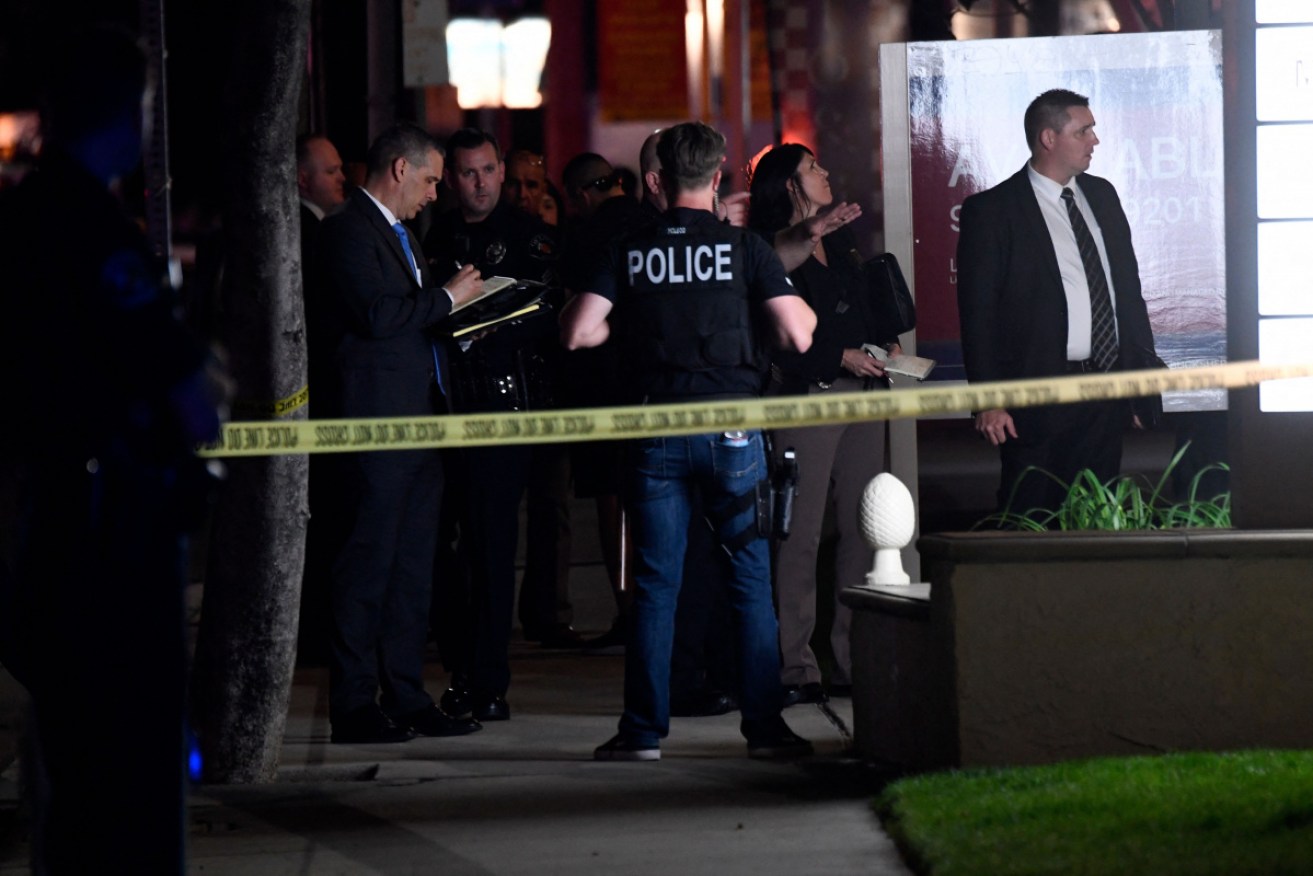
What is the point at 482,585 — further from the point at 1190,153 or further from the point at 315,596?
the point at 1190,153

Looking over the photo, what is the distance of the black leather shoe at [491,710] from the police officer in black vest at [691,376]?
1.11m

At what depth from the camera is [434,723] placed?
309 inches

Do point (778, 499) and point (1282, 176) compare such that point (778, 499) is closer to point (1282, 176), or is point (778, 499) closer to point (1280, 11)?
point (1282, 176)

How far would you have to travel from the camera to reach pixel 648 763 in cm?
715

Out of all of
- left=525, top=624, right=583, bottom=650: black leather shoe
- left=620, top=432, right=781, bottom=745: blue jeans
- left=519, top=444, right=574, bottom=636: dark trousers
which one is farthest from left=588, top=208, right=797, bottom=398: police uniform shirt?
left=525, top=624, right=583, bottom=650: black leather shoe

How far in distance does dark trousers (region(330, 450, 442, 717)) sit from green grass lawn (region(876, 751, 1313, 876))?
7.38 ft

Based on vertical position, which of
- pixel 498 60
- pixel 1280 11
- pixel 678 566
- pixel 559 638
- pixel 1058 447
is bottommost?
pixel 559 638

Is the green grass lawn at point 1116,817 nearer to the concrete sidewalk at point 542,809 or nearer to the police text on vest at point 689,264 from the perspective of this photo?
the concrete sidewalk at point 542,809

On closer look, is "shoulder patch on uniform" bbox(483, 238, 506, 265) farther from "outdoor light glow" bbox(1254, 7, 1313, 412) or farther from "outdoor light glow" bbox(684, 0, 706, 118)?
"outdoor light glow" bbox(684, 0, 706, 118)

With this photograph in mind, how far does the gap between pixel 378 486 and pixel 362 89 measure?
8187 millimetres

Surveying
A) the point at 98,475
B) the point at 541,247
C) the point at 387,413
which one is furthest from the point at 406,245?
the point at 98,475

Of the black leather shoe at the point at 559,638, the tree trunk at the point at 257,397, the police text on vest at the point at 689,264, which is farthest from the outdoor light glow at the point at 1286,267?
the black leather shoe at the point at 559,638

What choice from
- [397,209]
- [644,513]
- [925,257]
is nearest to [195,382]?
[644,513]

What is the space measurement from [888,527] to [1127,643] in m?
1.74
